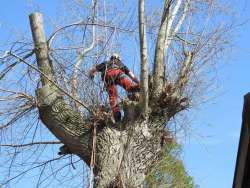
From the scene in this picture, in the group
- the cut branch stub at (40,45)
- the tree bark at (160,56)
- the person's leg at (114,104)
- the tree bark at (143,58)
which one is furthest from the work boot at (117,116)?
the cut branch stub at (40,45)

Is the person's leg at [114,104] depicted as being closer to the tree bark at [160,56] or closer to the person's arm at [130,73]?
the person's arm at [130,73]

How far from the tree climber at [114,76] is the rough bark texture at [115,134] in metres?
0.40

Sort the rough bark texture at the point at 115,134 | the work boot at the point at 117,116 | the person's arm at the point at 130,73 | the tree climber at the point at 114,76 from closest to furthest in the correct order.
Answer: the rough bark texture at the point at 115,134 → the work boot at the point at 117,116 → the tree climber at the point at 114,76 → the person's arm at the point at 130,73

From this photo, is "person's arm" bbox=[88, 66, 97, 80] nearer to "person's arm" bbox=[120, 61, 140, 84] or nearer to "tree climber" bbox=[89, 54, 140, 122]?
"tree climber" bbox=[89, 54, 140, 122]

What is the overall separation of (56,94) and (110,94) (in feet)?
2.36

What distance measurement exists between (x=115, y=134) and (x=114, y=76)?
0.90 metres

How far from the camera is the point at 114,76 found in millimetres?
8266

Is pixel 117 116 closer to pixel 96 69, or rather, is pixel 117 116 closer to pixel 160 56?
pixel 96 69

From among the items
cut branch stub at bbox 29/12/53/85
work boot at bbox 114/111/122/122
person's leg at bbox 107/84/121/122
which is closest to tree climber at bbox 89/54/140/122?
person's leg at bbox 107/84/121/122

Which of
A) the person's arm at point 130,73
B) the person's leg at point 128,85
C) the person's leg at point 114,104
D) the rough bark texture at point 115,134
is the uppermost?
the person's arm at point 130,73

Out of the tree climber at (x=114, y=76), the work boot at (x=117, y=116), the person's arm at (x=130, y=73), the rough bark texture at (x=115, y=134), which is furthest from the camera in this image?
the person's arm at (x=130, y=73)

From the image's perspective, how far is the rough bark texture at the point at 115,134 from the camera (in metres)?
7.60

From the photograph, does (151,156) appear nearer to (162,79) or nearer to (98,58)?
(162,79)

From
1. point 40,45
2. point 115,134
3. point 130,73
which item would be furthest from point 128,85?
point 40,45
